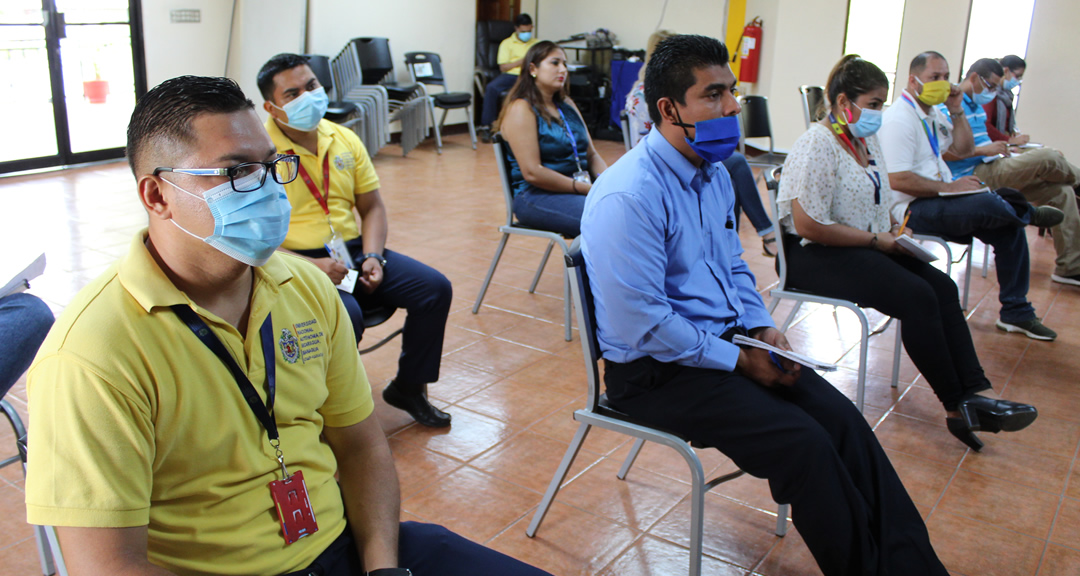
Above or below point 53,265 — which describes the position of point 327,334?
above

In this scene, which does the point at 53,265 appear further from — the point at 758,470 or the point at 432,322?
the point at 758,470

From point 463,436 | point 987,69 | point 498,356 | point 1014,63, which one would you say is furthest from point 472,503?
point 1014,63

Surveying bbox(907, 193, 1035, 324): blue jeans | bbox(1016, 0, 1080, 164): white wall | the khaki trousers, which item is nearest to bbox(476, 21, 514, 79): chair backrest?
bbox(1016, 0, 1080, 164): white wall

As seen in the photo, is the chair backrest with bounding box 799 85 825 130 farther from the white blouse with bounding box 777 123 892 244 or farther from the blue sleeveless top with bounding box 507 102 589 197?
the white blouse with bounding box 777 123 892 244

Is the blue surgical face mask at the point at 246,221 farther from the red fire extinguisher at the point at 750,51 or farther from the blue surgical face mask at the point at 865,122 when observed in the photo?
the red fire extinguisher at the point at 750,51

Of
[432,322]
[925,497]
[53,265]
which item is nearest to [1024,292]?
[925,497]

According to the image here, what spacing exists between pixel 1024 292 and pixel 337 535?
11.8 ft

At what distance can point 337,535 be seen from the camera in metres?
1.37

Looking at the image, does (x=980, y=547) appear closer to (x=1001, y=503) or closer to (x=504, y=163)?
(x=1001, y=503)

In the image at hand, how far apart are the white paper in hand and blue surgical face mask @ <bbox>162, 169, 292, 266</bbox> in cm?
113

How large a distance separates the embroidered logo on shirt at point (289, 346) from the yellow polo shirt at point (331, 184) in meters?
1.49

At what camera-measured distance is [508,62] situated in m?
9.16

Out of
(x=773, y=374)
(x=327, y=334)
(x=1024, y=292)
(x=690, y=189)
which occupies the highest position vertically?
(x=690, y=189)

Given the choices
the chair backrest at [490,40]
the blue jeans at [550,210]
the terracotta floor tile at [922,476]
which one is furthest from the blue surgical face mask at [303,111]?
the chair backrest at [490,40]
